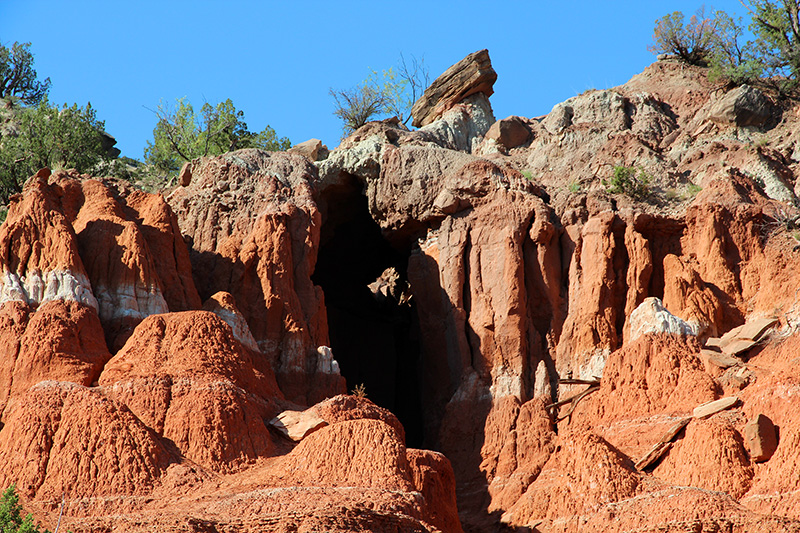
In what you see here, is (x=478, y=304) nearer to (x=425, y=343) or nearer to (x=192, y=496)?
(x=425, y=343)

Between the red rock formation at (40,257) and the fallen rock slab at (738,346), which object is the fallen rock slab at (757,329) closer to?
the fallen rock slab at (738,346)

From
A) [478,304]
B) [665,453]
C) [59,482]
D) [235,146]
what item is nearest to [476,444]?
[478,304]

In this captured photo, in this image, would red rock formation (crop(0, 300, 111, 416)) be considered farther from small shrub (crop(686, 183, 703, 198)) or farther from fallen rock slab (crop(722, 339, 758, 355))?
small shrub (crop(686, 183, 703, 198))

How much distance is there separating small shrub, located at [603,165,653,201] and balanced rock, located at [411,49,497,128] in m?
12.2

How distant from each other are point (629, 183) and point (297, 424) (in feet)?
51.4

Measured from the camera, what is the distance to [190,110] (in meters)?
50.5

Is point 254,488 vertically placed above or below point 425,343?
below

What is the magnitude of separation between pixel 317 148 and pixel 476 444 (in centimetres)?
1346

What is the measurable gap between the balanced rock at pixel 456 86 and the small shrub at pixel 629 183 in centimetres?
1218

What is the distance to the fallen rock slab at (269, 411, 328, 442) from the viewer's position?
1056 inches

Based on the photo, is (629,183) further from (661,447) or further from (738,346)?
(661,447)

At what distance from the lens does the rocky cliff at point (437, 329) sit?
79.9 ft

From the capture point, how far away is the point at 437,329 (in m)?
37.7

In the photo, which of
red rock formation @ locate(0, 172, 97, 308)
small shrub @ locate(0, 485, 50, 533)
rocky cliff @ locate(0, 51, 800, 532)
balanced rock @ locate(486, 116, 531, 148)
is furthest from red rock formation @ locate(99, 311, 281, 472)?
balanced rock @ locate(486, 116, 531, 148)
